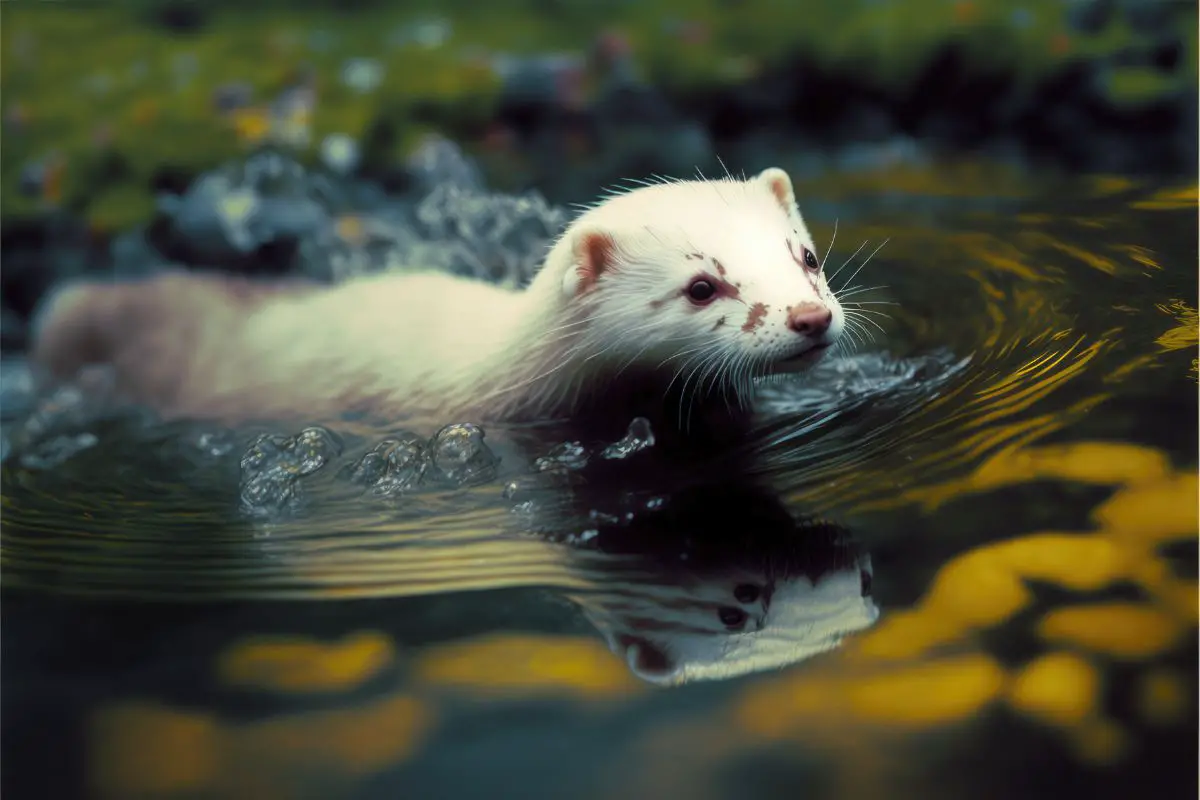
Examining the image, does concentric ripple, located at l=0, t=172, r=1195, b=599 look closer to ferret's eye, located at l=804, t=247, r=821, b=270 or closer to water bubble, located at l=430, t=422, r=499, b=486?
water bubble, located at l=430, t=422, r=499, b=486

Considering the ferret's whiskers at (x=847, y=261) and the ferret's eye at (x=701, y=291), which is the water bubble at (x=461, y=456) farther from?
the ferret's whiskers at (x=847, y=261)

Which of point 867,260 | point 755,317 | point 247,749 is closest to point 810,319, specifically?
point 755,317

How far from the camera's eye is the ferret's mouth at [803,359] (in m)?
1.94

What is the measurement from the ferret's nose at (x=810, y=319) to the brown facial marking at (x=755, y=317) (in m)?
0.05

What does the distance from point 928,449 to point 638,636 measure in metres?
0.66

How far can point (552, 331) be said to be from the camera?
2.23 meters

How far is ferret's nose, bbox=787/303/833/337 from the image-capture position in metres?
1.89

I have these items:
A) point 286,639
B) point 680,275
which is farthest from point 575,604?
point 680,275

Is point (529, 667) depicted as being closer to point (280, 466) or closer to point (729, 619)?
point (729, 619)

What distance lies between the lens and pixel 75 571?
5.94 ft

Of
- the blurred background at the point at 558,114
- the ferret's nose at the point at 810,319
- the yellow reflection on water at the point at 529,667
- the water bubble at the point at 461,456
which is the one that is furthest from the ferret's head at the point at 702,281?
the blurred background at the point at 558,114

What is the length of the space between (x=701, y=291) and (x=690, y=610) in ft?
2.36

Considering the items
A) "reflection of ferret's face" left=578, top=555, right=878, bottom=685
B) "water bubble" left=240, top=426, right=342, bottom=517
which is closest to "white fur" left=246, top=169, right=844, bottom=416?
"water bubble" left=240, top=426, right=342, bottom=517

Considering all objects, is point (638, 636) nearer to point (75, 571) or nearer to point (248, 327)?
point (75, 571)
